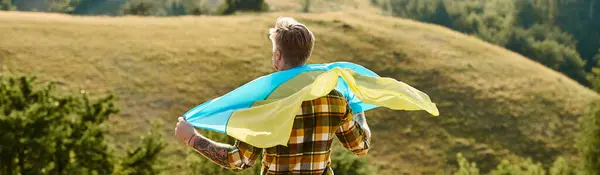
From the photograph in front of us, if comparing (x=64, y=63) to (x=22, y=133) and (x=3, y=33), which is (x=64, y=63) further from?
(x=22, y=133)

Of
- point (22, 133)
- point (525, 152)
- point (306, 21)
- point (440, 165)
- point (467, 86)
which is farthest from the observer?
point (306, 21)

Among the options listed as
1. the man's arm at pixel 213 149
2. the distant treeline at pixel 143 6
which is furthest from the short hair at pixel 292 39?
the distant treeline at pixel 143 6

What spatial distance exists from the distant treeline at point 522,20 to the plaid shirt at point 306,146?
333 ft

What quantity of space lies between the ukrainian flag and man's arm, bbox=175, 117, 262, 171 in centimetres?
8

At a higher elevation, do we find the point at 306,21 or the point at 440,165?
the point at 306,21

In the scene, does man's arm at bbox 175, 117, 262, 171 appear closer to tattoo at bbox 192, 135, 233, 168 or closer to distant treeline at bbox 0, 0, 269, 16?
tattoo at bbox 192, 135, 233, 168

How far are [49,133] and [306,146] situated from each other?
57.3ft

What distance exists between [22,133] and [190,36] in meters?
44.0

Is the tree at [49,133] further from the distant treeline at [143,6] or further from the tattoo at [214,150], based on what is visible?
the distant treeline at [143,6]

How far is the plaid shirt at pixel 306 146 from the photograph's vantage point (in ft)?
15.1

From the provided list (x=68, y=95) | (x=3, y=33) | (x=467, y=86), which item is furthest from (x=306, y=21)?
(x=68, y=95)

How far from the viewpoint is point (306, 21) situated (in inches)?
2832

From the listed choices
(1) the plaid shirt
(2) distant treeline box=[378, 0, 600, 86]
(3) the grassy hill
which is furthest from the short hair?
(2) distant treeline box=[378, 0, 600, 86]

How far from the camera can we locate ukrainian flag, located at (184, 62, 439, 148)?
441 cm
